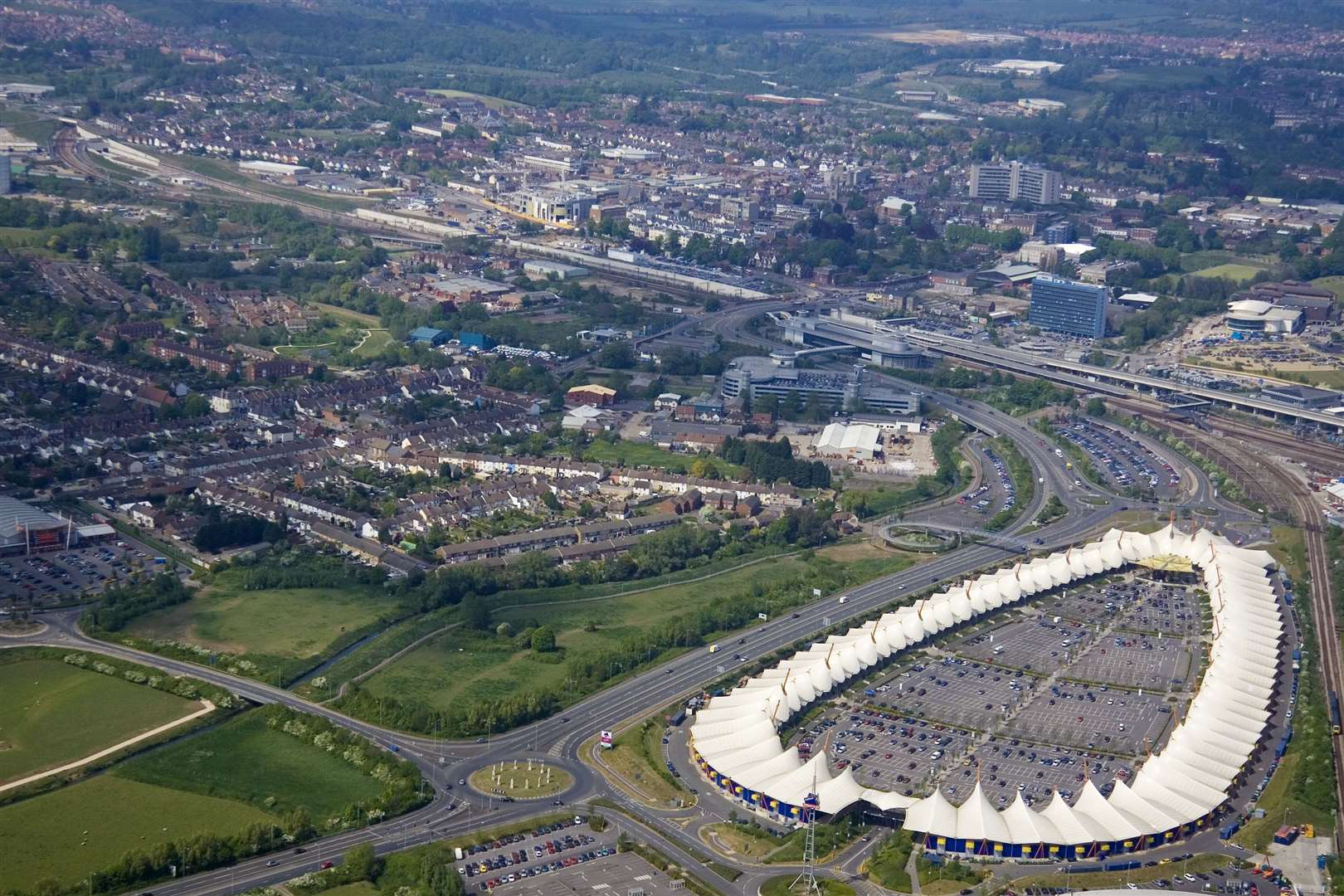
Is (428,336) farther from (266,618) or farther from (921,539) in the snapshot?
(266,618)

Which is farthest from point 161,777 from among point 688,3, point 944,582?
point 688,3

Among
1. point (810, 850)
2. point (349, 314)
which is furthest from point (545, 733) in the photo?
point (349, 314)

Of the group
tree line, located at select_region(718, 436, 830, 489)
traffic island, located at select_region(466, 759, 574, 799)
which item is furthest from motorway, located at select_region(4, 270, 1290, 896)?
tree line, located at select_region(718, 436, 830, 489)

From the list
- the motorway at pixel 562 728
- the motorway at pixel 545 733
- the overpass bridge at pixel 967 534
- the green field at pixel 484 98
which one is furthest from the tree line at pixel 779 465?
the green field at pixel 484 98

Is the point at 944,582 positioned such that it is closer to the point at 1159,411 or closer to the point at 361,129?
the point at 1159,411

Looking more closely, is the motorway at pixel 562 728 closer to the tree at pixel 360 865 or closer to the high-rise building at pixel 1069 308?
the tree at pixel 360 865

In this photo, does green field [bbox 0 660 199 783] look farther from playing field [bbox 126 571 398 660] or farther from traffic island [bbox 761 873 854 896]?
traffic island [bbox 761 873 854 896]
